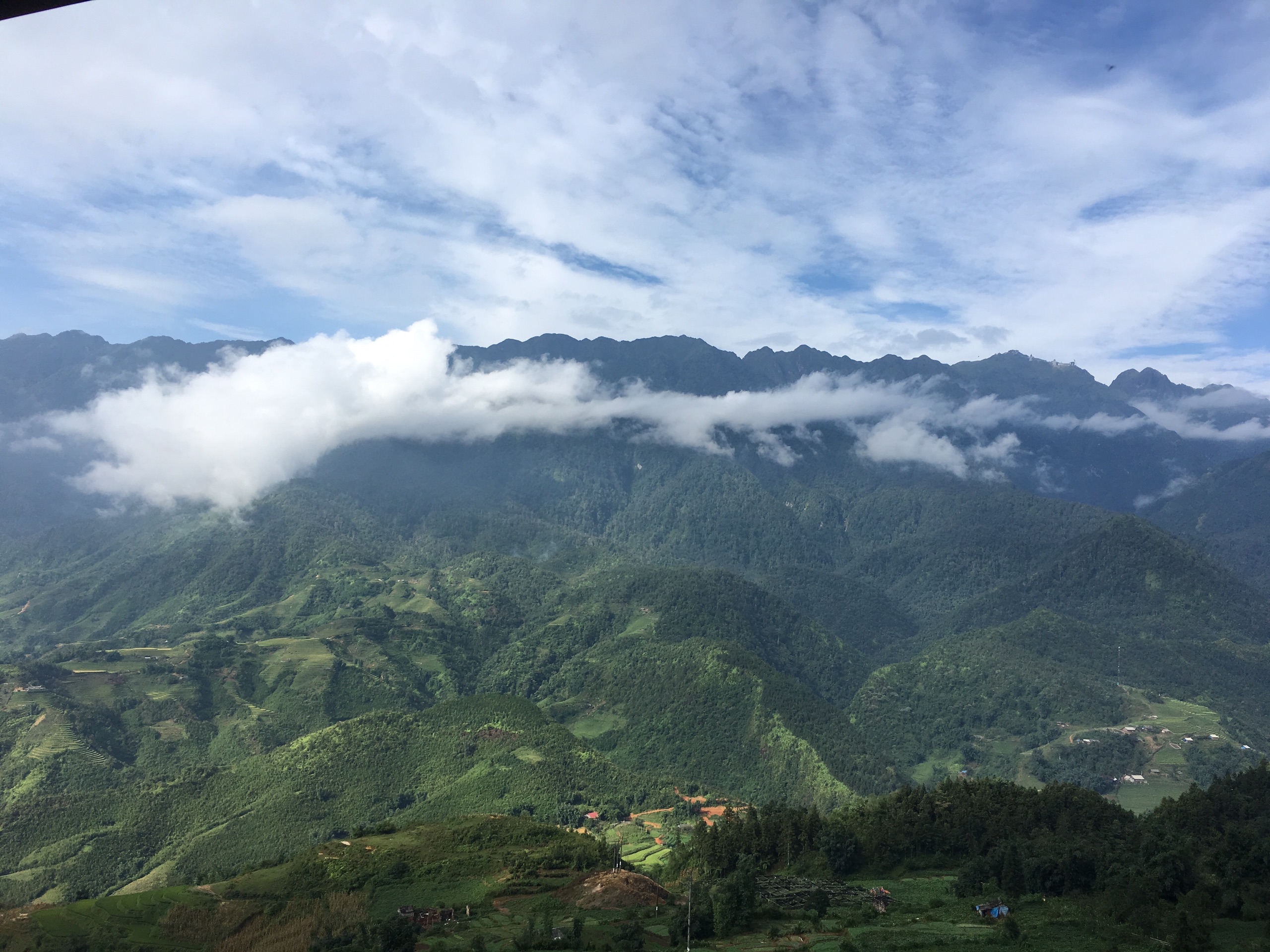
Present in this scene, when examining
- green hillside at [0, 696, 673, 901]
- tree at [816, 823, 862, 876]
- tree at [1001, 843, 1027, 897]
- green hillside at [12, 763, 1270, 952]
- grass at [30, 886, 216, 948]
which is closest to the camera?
green hillside at [12, 763, 1270, 952]

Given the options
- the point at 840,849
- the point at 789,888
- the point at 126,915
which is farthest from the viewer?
the point at 840,849

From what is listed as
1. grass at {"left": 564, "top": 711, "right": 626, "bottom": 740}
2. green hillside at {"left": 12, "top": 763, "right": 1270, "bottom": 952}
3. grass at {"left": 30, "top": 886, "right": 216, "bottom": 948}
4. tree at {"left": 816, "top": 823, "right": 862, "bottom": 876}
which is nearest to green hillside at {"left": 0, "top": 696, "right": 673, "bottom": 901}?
grass at {"left": 564, "top": 711, "right": 626, "bottom": 740}

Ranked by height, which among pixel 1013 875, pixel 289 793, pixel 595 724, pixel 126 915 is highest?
pixel 1013 875

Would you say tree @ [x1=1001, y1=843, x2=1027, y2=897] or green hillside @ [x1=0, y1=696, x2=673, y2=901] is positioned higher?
tree @ [x1=1001, y1=843, x2=1027, y2=897]

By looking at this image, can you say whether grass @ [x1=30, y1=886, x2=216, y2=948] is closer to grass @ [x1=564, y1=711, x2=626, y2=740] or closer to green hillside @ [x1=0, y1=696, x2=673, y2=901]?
green hillside @ [x1=0, y1=696, x2=673, y2=901]

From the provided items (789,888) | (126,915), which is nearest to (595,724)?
(789,888)

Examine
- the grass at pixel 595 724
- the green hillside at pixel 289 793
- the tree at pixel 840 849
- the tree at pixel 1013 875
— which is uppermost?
the tree at pixel 1013 875

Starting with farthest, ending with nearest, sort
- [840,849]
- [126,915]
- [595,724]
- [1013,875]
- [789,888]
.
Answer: [595,724] < [840,849] < [789,888] < [1013,875] < [126,915]

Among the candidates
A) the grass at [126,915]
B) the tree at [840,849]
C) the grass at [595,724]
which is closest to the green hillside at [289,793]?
the grass at [595,724]

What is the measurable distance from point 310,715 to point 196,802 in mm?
42722

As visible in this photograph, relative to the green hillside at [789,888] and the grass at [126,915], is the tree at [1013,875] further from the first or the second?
the grass at [126,915]

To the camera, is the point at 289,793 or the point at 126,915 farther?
the point at 289,793

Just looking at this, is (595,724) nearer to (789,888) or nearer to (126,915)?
(789,888)

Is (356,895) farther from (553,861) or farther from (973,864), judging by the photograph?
(973,864)
